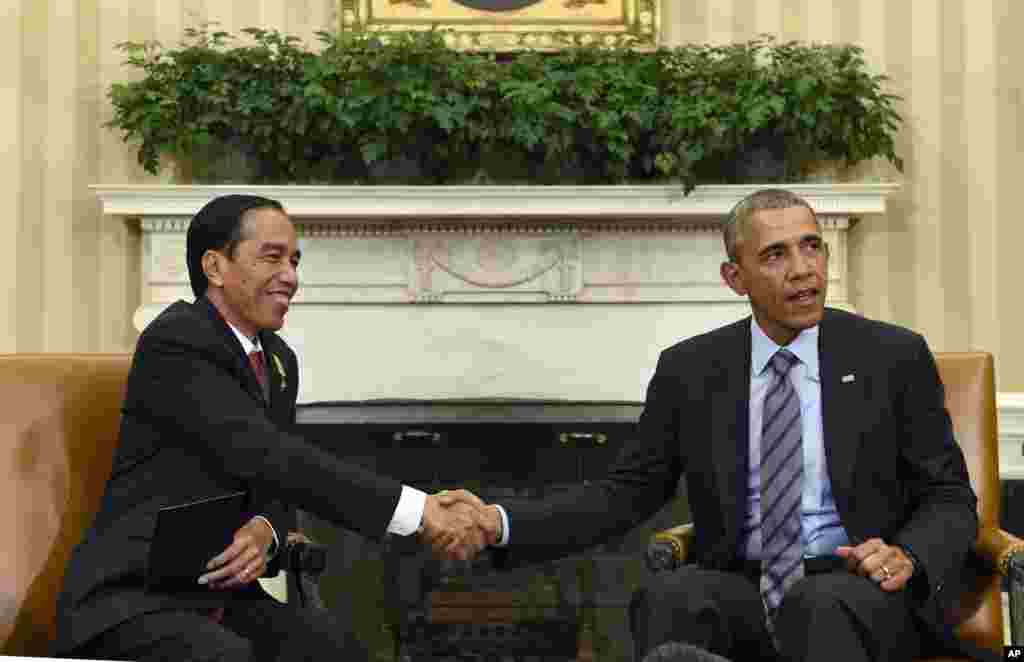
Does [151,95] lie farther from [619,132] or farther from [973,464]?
[973,464]

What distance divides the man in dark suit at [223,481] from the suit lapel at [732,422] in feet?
1.82

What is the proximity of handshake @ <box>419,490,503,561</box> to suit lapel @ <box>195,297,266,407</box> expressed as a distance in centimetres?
44

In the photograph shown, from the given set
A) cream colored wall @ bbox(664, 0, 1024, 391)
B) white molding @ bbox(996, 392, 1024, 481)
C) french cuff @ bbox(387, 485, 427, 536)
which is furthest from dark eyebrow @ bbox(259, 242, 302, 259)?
white molding @ bbox(996, 392, 1024, 481)

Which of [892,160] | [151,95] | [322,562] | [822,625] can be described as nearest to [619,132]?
[892,160]

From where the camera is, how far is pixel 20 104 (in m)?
4.58

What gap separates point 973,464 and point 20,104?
344 cm

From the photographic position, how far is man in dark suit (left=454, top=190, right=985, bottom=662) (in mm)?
2385

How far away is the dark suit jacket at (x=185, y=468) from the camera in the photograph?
2361 mm

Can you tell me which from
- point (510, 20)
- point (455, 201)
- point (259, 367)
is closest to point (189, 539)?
point (259, 367)

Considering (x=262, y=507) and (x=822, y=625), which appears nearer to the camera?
(x=822, y=625)

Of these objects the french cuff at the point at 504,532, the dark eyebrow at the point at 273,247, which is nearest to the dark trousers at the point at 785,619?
the french cuff at the point at 504,532

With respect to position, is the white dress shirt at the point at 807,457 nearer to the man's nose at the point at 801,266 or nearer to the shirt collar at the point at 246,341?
the man's nose at the point at 801,266

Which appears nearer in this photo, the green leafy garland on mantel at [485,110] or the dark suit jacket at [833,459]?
the dark suit jacket at [833,459]

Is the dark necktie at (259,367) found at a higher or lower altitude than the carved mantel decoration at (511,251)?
lower
